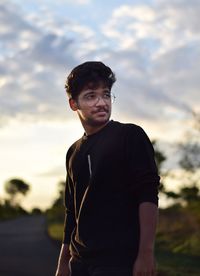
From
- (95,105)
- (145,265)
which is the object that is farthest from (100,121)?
(145,265)

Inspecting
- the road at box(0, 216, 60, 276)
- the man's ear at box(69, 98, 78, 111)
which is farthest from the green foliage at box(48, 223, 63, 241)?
the man's ear at box(69, 98, 78, 111)

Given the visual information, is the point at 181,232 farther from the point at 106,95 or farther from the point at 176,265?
the point at 106,95

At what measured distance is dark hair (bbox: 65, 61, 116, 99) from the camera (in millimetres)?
3637

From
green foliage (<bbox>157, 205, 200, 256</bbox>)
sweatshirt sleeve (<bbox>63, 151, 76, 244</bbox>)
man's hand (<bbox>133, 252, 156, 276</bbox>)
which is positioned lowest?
man's hand (<bbox>133, 252, 156, 276</bbox>)

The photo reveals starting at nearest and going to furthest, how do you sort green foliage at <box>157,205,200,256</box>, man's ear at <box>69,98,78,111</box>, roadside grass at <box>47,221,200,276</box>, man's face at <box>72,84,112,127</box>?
man's face at <box>72,84,112,127</box> < man's ear at <box>69,98,78,111</box> < roadside grass at <box>47,221,200,276</box> < green foliage at <box>157,205,200,256</box>

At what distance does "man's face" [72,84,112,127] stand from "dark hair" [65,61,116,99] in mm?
29

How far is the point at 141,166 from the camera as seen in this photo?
3.41 metres

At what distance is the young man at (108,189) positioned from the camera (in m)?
3.36

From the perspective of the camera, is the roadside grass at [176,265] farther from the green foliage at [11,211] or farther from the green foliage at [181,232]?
the green foliage at [11,211]

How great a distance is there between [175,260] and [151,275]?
12.0m

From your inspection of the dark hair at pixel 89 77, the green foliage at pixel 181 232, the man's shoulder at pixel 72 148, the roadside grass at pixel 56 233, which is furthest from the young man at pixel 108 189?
the roadside grass at pixel 56 233

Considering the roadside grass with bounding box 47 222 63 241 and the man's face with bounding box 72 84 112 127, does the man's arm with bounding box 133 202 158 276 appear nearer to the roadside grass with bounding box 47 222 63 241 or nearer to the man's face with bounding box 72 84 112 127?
the man's face with bounding box 72 84 112 127

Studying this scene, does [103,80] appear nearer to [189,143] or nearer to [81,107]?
[81,107]

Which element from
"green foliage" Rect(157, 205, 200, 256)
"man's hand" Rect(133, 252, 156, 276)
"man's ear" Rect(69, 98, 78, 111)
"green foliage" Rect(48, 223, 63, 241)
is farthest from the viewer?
"green foliage" Rect(48, 223, 63, 241)
